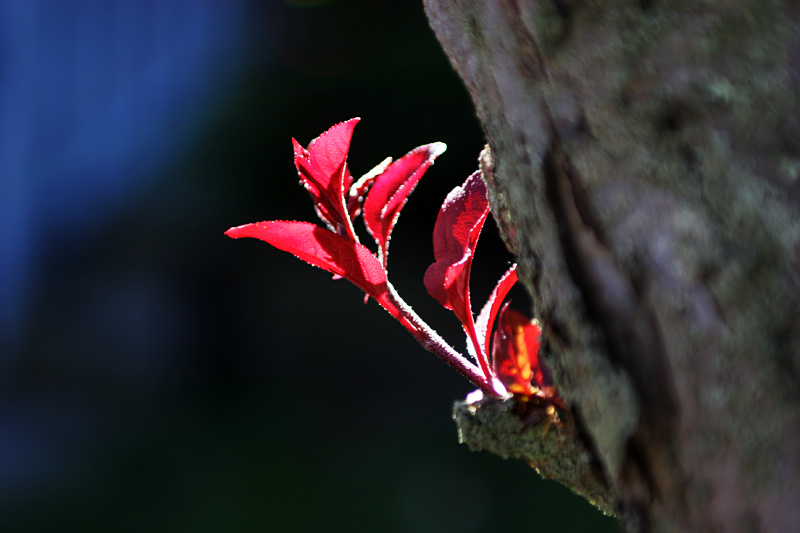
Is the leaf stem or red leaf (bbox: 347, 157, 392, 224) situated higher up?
red leaf (bbox: 347, 157, 392, 224)

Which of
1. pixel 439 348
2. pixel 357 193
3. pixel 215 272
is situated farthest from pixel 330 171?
pixel 215 272

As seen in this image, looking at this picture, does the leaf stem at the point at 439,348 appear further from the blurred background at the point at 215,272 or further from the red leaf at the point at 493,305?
the blurred background at the point at 215,272

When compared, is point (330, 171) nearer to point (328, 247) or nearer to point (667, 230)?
point (328, 247)

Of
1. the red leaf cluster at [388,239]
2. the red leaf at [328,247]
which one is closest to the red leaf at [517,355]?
the red leaf cluster at [388,239]

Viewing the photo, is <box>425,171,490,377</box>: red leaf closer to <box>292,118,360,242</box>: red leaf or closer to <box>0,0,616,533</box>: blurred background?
<box>292,118,360,242</box>: red leaf

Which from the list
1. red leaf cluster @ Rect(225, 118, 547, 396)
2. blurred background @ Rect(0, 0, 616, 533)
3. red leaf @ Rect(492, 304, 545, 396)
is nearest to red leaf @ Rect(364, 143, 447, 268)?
red leaf cluster @ Rect(225, 118, 547, 396)
